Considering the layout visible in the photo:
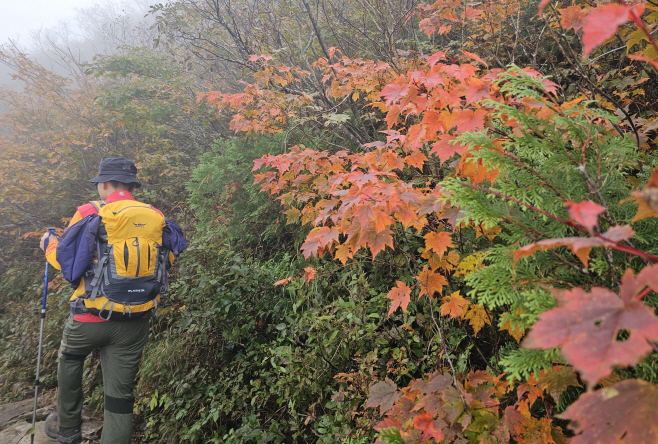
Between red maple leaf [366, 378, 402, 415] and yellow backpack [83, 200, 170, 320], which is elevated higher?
yellow backpack [83, 200, 170, 320]

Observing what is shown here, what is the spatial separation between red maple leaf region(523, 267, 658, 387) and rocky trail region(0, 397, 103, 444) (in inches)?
180

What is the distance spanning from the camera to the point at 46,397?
419 cm

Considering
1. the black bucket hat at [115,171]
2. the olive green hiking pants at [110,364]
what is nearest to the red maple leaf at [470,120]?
the black bucket hat at [115,171]

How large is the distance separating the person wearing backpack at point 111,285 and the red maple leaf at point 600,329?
3.10 m

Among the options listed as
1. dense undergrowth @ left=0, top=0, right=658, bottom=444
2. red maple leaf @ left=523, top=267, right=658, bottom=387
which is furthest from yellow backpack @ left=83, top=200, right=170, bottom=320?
red maple leaf @ left=523, top=267, right=658, bottom=387

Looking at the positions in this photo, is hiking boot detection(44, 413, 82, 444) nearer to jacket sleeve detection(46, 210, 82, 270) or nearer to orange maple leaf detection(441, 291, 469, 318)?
jacket sleeve detection(46, 210, 82, 270)

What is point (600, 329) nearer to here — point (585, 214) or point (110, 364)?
point (585, 214)

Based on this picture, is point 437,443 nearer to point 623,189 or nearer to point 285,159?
point 623,189

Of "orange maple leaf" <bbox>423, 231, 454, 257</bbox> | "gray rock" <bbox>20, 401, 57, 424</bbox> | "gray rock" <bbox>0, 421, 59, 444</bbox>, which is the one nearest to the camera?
"orange maple leaf" <bbox>423, 231, 454, 257</bbox>

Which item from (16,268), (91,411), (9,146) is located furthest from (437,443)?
(9,146)

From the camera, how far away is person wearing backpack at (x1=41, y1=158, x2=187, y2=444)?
8.72 ft

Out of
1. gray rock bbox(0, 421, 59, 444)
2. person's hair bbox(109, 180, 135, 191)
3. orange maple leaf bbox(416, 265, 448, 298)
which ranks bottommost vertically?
gray rock bbox(0, 421, 59, 444)

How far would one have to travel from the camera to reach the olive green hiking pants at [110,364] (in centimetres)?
277

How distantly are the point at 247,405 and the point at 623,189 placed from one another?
3.24 metres
